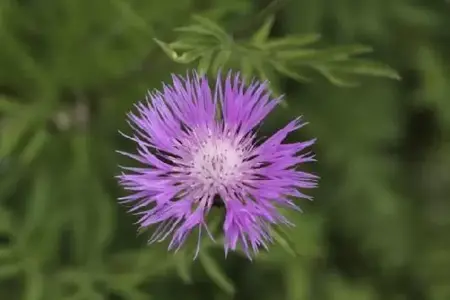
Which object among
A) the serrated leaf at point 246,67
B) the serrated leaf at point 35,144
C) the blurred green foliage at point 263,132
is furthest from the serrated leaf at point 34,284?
the serrated leaf at point 246,67

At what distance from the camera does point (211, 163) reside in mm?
590

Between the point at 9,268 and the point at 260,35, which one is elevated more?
the point at 260,35

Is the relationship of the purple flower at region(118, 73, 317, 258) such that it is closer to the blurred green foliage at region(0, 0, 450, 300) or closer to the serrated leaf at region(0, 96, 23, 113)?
the blurred green foliage at region(0, 0, 450, 300)

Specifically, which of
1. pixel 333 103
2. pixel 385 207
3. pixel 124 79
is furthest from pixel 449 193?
pixel 124 79

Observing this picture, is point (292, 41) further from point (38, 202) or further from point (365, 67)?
point (38, 202)

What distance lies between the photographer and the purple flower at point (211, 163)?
0.54 meters

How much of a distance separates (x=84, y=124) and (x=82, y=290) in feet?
0.67

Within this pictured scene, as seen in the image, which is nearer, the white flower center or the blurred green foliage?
the white flower center

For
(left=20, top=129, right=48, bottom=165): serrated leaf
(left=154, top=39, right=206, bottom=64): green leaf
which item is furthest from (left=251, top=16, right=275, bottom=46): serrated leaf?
(left=20, top=129, right=48, bottom=165): serrated leaf

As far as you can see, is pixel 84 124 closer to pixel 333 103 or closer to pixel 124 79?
pixel 124 79

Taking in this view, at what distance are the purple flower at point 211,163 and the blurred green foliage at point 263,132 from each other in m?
0.10

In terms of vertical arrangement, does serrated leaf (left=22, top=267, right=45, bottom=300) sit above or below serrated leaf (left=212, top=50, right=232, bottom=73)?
below

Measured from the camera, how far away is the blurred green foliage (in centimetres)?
91

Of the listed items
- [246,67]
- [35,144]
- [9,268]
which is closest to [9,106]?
[35,144]
